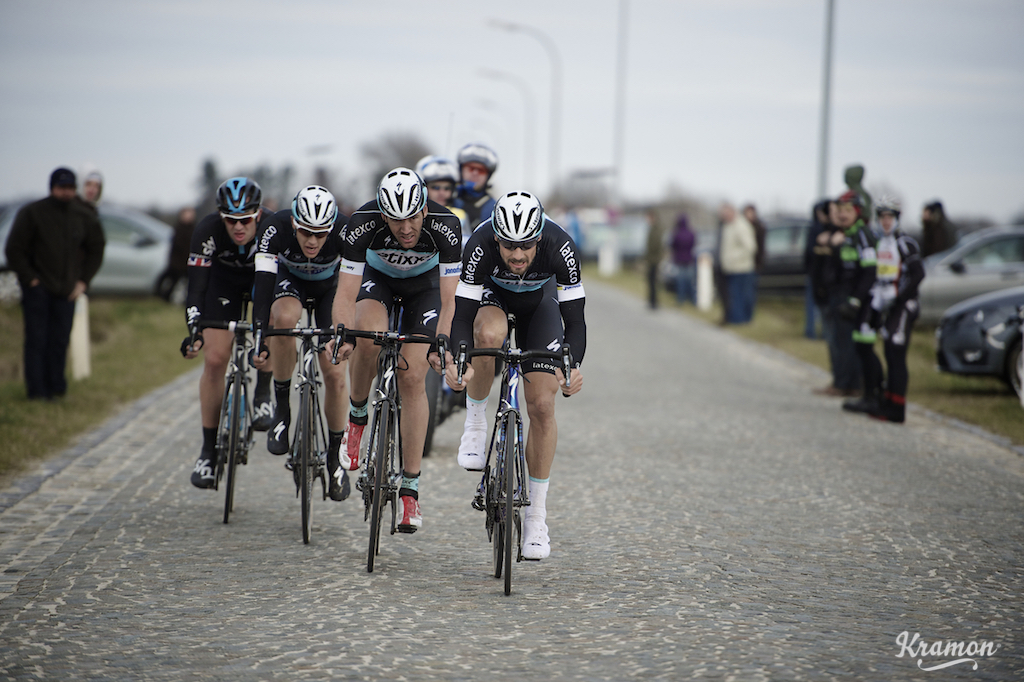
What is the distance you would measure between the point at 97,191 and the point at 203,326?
241 inches

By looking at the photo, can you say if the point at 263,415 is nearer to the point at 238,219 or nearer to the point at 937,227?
the point at 238,219

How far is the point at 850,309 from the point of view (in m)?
11.2

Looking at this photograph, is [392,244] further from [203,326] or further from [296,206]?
[203,326]

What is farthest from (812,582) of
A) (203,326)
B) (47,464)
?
(47,464)

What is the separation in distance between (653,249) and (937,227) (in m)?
10.5

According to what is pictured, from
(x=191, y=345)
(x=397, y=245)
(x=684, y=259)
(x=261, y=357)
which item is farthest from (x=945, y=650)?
(x=684, y=259)

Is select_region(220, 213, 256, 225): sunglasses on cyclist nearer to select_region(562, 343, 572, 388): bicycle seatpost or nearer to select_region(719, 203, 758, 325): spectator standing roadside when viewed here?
select_region(562, 343, 572, 388): bicycle seatpost

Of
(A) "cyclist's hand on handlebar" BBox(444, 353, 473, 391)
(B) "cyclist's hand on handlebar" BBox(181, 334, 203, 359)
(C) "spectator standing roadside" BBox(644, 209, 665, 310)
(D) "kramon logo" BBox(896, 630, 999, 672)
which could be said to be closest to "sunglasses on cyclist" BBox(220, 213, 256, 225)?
(B) "cyclist's hand on handlebar" BBox(181, 334, 203, 359)

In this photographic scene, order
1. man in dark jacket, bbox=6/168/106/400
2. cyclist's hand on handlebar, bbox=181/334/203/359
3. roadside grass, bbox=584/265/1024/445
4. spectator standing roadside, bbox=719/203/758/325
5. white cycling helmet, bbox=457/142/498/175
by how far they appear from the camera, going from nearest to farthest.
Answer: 1. cyclist's hand on handlebar, bbox=181/334/203/359
2. white cycling helmet, bbox=457/142/498/175
3. man in dark jacket, bbox=6/168/106/400
4. roadside grass, bbox=584/265/1024/445
5. spectator standing roadside, bbox=719/203/758/325

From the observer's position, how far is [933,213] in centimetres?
1566

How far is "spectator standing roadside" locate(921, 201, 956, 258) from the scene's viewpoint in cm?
1543

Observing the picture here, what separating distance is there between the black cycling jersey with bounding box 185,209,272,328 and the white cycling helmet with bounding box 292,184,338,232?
38cm

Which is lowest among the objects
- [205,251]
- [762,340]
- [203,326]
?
[762,340]

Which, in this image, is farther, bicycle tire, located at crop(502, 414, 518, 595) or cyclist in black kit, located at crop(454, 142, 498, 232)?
cyclist in black kit, located at crop(454, 142, 498, 232)
